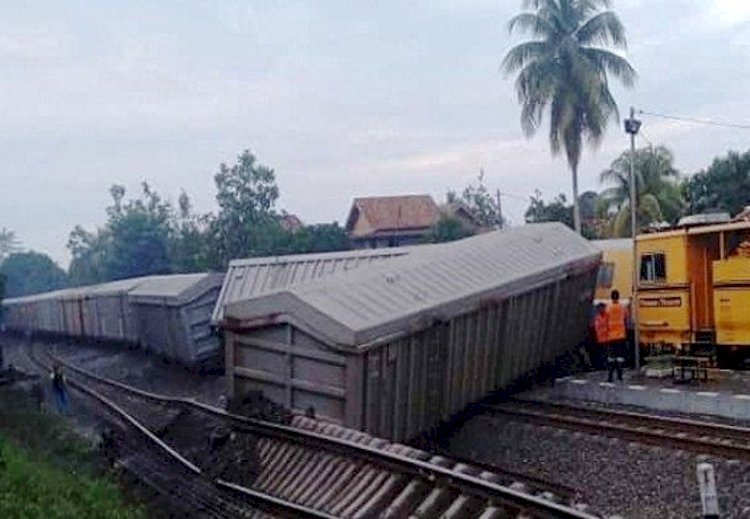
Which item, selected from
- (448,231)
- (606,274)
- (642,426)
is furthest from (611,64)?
(642,426)

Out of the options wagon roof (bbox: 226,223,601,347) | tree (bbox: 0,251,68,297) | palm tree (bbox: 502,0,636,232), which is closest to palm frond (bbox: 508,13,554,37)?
palm tree (bbox: 502,0,636,232)

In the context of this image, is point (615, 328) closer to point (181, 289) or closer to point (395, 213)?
point (181, 289)

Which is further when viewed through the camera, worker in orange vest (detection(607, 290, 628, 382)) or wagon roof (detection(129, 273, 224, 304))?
wagon roof (detection(129, 273, 224, 304))

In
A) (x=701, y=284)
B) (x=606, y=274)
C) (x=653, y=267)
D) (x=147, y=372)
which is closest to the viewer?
(x=701, y=284)

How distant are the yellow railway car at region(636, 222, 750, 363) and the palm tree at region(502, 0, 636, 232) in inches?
752

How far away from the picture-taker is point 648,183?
133ft

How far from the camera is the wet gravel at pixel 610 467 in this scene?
9.39m

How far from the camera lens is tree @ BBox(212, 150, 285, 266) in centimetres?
4984

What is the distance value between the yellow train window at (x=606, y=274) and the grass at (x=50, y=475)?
1135 centimetres

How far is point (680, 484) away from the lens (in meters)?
9.94

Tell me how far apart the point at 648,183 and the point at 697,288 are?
81.8 feet

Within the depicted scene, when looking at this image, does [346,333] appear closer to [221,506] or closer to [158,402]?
[221,506]

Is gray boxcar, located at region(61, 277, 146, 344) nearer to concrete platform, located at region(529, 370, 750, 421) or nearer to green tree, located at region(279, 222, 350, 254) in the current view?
green tree, located at region(279, 222, 350, 254)

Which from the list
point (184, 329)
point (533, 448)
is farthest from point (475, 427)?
point (184, 329)
